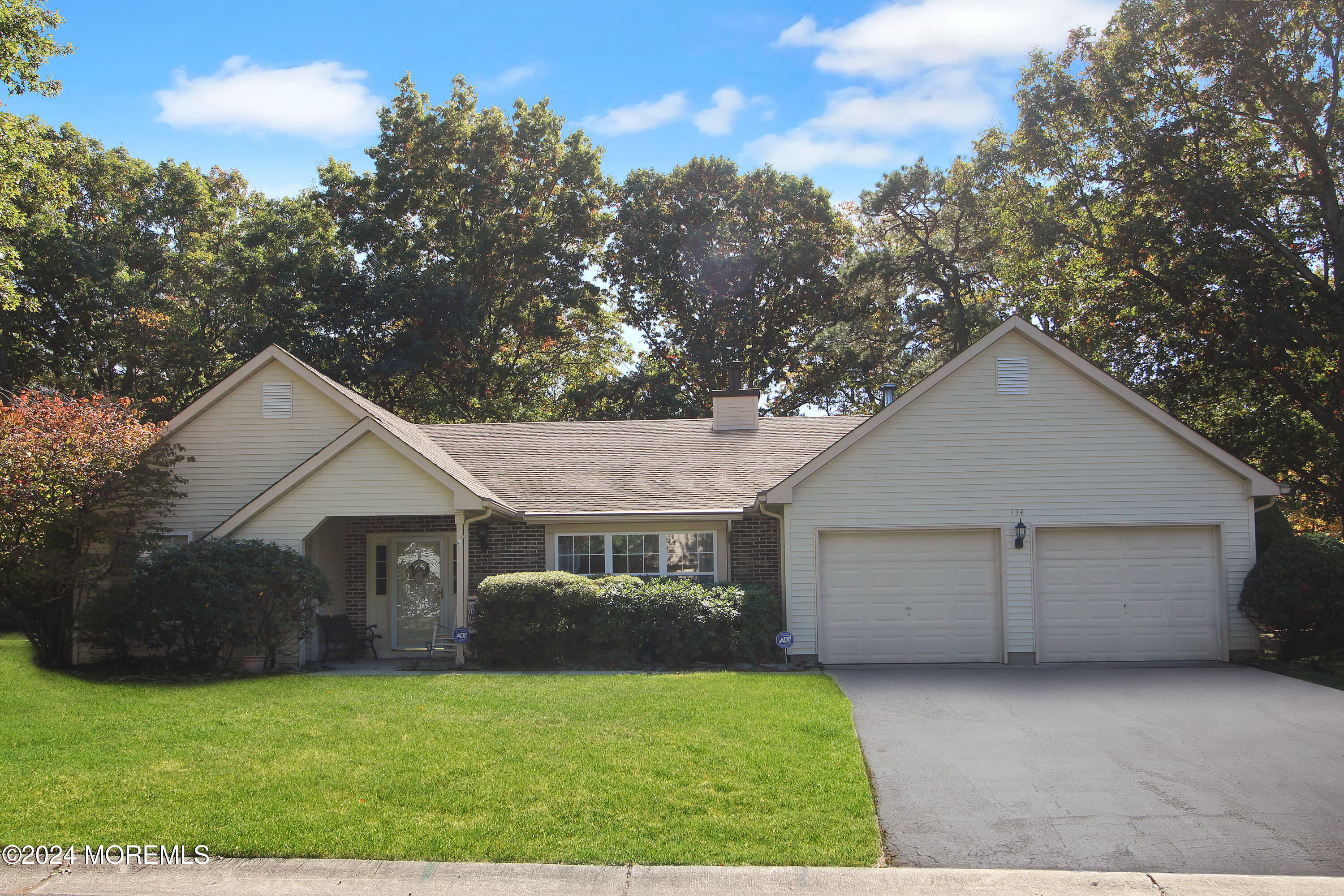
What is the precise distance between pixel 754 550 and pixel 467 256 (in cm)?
1938

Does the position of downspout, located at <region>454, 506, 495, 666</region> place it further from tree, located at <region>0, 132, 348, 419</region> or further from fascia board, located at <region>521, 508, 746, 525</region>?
tree, located at <region>0, 132, 348, 419</region>

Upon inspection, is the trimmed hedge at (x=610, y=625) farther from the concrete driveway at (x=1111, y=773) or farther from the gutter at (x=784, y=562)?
the concrete driveway at (x=1111, y=773)

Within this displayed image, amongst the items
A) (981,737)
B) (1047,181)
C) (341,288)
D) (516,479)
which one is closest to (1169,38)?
(1047,181)

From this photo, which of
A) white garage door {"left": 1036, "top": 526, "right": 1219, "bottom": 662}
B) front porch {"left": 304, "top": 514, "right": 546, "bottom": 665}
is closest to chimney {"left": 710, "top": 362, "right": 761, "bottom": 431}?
front porch {"left": 304, "top": 514, "right": 546, "bottom": 665}

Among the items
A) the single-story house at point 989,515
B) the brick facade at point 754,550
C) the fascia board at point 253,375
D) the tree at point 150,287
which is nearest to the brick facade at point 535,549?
the brick facade at point 754,550

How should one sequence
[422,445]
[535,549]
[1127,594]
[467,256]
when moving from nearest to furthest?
[1127,594] < [535,549] < [422,445] < [467,256]

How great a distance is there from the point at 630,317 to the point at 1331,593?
1031 inches

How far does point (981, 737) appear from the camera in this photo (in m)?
8.84

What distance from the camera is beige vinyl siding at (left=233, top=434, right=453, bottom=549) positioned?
14453 mm

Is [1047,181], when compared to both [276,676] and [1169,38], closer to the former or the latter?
[1169,38]

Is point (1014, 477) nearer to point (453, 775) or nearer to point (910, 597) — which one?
point (910, 597)

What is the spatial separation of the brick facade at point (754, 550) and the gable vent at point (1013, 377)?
4214 millimetres

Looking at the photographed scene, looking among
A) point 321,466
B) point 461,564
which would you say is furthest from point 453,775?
point 321,466

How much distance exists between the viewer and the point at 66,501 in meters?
13.0
